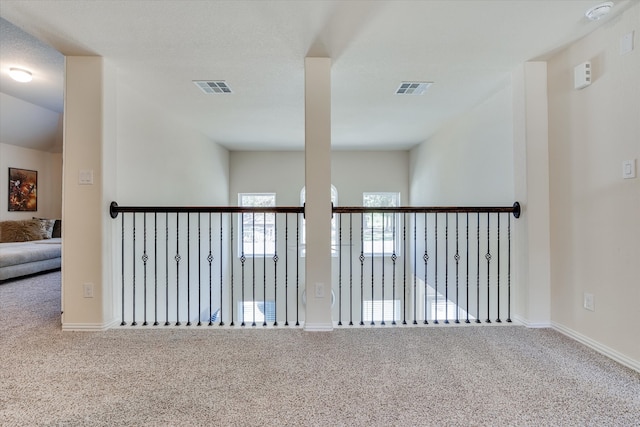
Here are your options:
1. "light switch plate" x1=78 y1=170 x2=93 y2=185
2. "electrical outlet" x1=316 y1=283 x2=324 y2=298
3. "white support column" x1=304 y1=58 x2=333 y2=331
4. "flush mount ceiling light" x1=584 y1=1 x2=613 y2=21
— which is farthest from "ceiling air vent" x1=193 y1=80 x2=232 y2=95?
"flush mount ceiling light" x1=584 y1=1 x2=613 y2=21

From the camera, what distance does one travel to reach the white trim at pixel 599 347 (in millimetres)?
1916

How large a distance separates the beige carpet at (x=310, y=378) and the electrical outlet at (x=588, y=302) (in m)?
0.29

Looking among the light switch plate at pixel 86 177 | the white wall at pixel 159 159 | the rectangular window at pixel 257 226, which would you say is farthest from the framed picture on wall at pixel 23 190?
the light switch plate at pixel 86 177

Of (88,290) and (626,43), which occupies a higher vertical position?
(626,43)

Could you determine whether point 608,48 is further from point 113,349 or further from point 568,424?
point 113,349

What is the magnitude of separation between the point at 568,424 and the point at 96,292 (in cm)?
328

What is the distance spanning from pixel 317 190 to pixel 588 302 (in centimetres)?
223

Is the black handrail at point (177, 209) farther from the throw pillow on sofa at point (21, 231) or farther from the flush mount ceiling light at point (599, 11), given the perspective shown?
the throw pillow on sofa at point (21, 231)

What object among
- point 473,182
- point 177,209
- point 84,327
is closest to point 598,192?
point 473,182

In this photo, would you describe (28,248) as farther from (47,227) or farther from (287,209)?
(287,209)

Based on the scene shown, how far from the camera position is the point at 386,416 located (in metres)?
1.48

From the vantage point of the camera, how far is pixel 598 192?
7.09 feet

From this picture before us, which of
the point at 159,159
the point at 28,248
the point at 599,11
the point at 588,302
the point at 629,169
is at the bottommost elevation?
the point at 588,302

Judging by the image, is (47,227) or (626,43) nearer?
(626,43)
